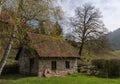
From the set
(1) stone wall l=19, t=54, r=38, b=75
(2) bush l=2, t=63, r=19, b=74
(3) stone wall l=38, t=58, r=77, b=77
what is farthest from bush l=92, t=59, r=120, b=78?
(2) bush l=2, t=63, r=19, b=74

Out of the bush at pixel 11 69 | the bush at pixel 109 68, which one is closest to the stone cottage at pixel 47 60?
the bush at pixel 11 69

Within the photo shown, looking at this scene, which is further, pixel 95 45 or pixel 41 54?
pixel 95 45

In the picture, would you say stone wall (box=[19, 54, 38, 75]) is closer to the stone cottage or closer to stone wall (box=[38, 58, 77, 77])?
the stone cottage

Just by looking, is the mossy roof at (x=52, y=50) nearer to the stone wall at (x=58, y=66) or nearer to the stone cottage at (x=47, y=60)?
the stone cottage at (x=47, y=60)

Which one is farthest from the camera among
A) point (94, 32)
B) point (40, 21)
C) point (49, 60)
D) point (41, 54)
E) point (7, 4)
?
point (94, 32)

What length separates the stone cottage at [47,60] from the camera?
118 feet

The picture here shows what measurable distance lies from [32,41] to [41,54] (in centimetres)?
1435

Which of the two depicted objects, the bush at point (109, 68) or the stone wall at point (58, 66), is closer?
the stone wall at point (58, 66)

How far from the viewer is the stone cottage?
36069 mm

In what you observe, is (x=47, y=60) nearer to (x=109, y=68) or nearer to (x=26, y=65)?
(x=26, y=65)

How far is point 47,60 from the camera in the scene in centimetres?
3738

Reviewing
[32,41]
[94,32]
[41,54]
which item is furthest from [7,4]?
[94,32]

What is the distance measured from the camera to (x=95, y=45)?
57.5 m

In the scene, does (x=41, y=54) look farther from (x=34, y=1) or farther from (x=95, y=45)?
(x=95, y=45)
